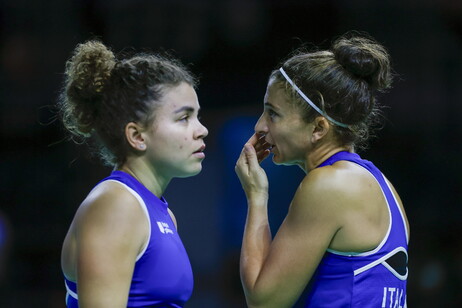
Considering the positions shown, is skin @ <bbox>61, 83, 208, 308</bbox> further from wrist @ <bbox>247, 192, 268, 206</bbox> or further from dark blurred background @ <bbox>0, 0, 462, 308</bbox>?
dark blurred background @ <bbox>0, 0, 462, 308</bbox>

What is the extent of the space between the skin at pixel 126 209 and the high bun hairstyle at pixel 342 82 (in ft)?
1.34

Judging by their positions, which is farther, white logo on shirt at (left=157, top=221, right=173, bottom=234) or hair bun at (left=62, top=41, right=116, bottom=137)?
hair bun at (left=62, top=41, right=116, bottom=137)

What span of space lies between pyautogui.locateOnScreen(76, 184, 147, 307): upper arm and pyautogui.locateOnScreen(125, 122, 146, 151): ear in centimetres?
27

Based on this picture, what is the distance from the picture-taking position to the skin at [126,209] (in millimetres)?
1918

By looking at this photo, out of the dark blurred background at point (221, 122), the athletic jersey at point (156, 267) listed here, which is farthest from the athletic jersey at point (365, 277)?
the dark blurred background at point (221, 122)

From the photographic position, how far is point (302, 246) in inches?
91.1

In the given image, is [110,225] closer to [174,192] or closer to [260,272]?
[260,272]

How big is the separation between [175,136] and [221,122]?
10.2ft

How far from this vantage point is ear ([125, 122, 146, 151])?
7.39ft

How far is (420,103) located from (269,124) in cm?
298

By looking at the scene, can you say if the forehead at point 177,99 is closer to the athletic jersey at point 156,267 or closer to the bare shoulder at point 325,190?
the athletic jersey at point 156,267

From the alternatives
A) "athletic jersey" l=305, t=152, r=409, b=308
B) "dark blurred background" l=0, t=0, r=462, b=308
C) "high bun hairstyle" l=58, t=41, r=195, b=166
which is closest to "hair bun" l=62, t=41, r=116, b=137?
"high bun hairstyle" l=58, t=41, r=195, b=166

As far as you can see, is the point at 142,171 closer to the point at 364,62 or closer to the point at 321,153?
the point at 321,153

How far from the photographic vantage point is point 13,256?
5238mm
